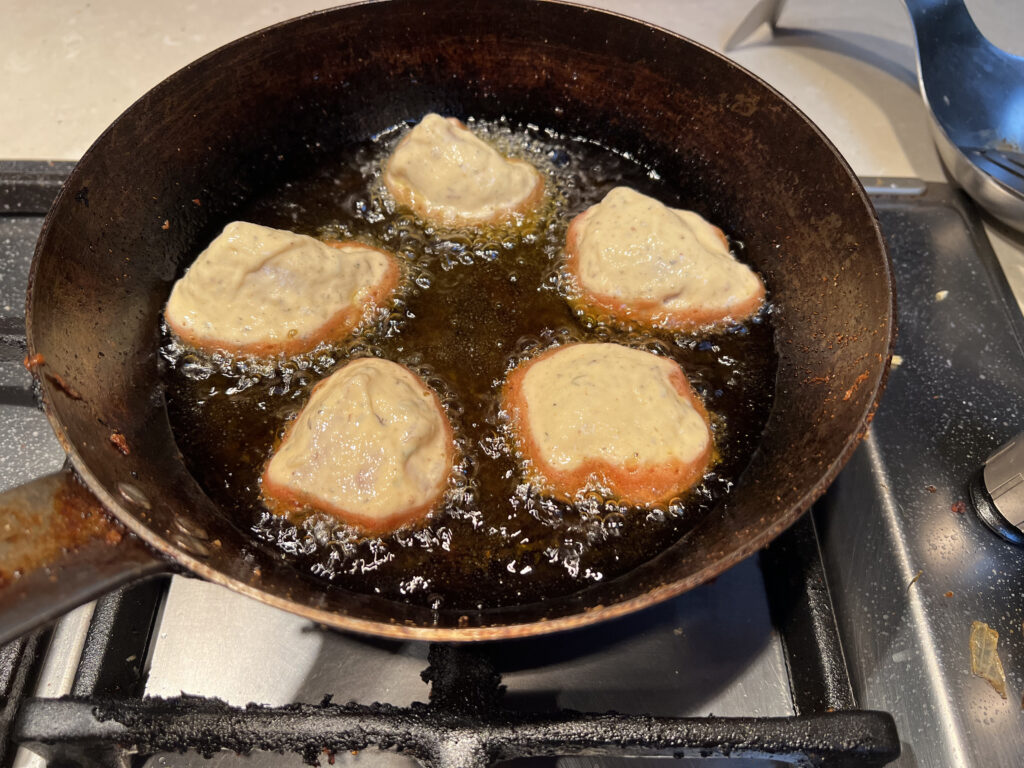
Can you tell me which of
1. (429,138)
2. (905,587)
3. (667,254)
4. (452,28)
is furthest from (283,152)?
(905,587)

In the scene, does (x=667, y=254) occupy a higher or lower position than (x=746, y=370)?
higher

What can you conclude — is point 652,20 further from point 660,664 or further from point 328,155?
point 660,664

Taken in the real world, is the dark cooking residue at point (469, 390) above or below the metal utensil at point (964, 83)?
below

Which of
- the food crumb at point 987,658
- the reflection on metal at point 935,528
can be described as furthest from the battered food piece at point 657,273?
the food crumb at point 987,658

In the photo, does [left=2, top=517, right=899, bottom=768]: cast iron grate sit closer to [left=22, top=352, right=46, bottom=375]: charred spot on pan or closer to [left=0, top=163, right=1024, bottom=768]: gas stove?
[left=0, top=163, right=1024, bottom=768]: gas stove

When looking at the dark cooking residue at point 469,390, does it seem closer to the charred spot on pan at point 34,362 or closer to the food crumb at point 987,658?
the charred spot on pan at point 34,362

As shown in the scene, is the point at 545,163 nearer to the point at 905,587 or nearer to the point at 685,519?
the point at 685,519
